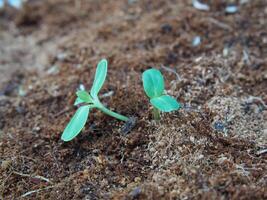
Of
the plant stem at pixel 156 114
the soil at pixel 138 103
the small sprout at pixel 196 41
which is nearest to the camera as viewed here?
the soil at pixel 138 103

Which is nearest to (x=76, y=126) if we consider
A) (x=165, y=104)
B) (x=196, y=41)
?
(x=165, y=104)

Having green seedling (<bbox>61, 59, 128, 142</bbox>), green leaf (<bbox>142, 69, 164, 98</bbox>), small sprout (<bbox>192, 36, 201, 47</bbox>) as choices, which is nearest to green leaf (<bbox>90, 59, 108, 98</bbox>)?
green seedling (<bbox>61, 59, 128, 142</bbox>)

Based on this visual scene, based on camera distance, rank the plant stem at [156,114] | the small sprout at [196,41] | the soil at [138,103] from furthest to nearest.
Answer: the small sprout at [196,41] → the plant stem at [156,114] → the soil at [138,103]

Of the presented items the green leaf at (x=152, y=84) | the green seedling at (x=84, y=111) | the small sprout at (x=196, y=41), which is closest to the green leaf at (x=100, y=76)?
the green seedling at (x=84, y=111)

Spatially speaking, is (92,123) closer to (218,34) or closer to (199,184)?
(199,184)

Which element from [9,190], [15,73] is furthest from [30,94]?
[9,190]

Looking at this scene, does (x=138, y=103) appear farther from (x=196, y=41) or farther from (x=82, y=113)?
(x=196, y=41)

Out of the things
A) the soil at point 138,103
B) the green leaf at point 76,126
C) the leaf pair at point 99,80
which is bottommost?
the soil at point 138,103

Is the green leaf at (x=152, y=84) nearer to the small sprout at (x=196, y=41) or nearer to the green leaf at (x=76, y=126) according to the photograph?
the green leaf at (x=76, y=126)
